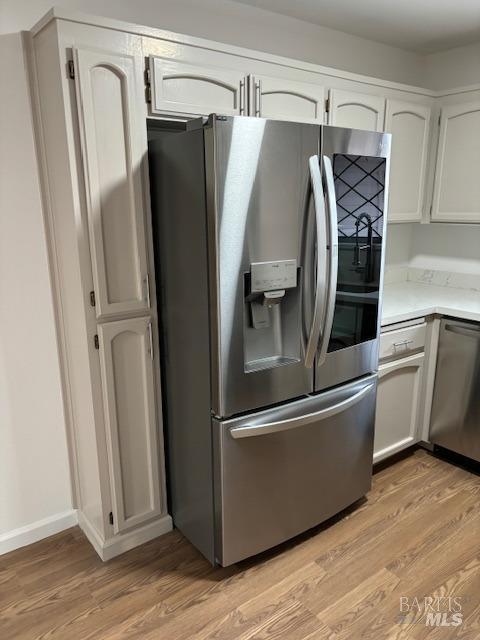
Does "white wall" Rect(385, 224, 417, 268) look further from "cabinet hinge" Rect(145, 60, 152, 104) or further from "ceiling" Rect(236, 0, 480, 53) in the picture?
"cabinet hinge" Rect(145, 60, 152, 104)

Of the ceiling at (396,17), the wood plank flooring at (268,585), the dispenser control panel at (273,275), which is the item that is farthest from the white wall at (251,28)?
the wood plank flooring at (268,585)

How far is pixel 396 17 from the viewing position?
2420 mm

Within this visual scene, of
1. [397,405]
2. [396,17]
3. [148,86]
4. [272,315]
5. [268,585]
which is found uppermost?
[396,17]

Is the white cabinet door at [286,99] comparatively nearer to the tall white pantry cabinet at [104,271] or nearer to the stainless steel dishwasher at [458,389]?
the tall white pantry cabinet at [104,271]

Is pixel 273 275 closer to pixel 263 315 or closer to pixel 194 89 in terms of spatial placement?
pixel 263 315

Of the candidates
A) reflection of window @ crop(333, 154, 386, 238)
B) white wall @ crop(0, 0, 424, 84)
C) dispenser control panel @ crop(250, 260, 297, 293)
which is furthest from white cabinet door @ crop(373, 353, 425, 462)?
white wall @ crop(0, 0, 424, 84)

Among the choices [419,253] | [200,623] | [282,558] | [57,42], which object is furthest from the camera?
[419,253]

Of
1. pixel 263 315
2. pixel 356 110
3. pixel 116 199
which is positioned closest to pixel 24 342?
pixel 116 199

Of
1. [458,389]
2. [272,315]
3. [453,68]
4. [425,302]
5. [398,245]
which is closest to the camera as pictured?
[272,315]

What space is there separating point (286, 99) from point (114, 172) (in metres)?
0.87

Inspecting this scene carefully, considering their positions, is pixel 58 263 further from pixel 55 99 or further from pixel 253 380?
pixel 253 380

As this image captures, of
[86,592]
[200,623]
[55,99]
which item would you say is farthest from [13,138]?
[200,623]

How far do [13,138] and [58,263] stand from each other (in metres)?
0.48

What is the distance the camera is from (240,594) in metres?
1.84
